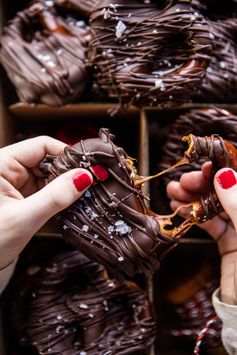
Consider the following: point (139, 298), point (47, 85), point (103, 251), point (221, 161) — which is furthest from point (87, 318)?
point (47, 85)

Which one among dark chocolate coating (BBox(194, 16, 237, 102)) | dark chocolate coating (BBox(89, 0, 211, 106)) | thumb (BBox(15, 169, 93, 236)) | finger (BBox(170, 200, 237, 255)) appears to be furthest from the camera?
dark chocolate coating (BBox(194, 16, 237, 102))

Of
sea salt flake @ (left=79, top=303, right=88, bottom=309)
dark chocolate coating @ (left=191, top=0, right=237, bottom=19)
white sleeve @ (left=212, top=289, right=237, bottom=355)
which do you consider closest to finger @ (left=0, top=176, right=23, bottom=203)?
sea salt flake @ (left=79, top=303, right=88, bottom=309)

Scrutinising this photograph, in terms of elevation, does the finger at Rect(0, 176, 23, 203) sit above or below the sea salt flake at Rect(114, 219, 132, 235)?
above

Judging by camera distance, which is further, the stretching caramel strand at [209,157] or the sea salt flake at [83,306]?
the sea salt flake at [83,306]

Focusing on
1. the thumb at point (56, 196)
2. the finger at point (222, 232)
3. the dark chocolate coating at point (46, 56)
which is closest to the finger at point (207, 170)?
the finger at point (222, 232)

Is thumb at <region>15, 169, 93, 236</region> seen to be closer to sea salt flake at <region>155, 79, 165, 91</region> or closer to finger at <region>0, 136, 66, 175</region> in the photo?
finger at <region>0, 136, 66, 175</region>

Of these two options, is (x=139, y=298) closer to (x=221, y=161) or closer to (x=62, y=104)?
(x=221, y=161)

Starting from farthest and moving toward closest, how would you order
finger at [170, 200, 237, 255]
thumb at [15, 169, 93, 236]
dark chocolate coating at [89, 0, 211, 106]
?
1. finger at [170, 200, 237, 255]
2. dark chocolate coating at [89, 0, 211, 106]
3. thumb at [15, 169, 93, 236]

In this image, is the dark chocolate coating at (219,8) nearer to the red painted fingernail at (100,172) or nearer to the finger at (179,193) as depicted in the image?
the finger at (179,193)
